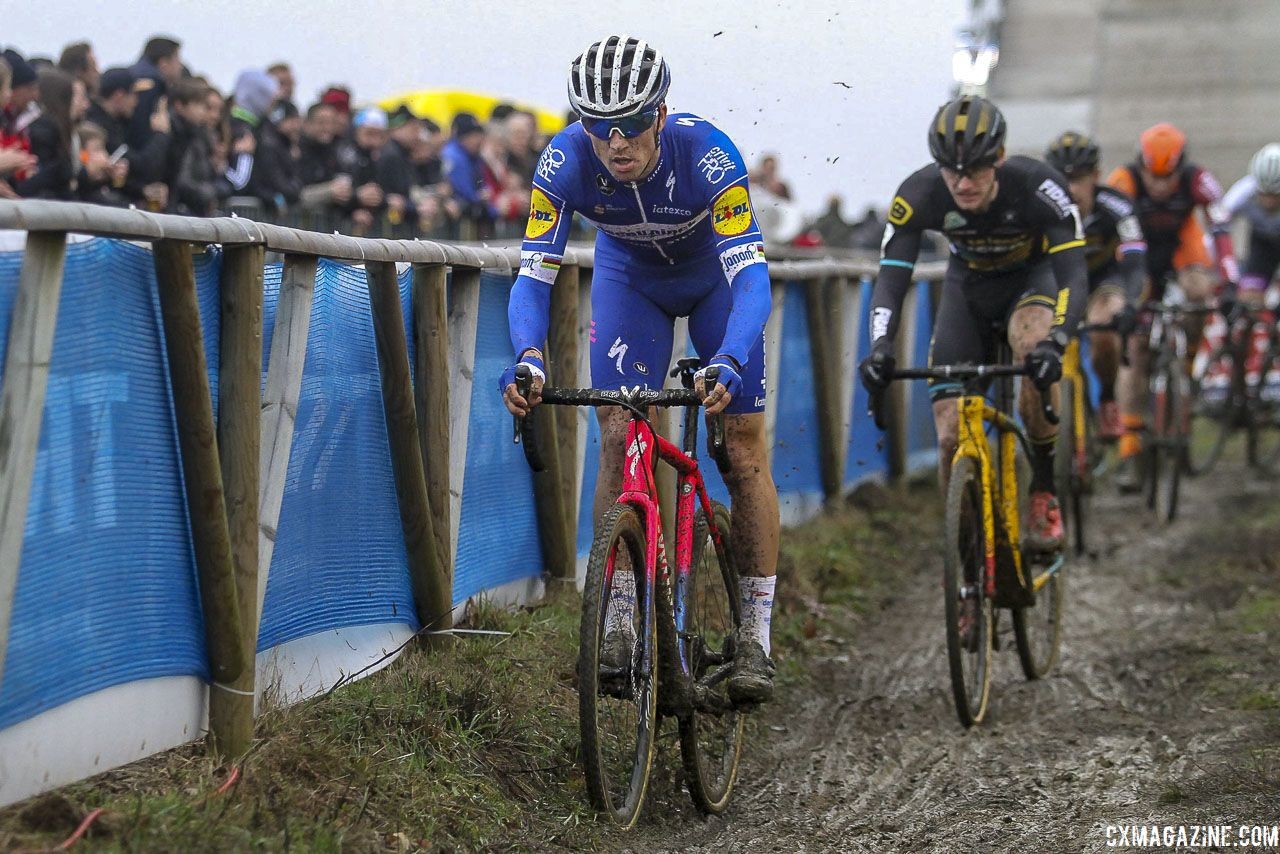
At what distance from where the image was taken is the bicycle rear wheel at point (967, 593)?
652cm

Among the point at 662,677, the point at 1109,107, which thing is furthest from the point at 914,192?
the point at 1109,107

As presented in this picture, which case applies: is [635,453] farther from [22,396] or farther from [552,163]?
[22,396]

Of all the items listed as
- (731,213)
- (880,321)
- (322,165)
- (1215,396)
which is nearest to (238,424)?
(731,213)

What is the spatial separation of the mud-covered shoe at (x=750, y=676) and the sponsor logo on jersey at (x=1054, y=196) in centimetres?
295

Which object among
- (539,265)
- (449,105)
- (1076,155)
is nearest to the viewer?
(539,265)

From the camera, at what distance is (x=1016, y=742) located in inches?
261

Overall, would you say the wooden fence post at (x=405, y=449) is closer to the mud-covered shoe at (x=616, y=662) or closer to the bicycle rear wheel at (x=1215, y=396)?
the mud-covered shoe at (x=616, y=662)

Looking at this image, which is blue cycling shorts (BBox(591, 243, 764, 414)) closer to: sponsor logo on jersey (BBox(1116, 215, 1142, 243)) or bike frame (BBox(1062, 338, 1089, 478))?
bike frame (BBox(1062, 338, 1089, 478))

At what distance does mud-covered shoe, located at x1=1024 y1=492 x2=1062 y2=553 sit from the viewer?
7828 mm

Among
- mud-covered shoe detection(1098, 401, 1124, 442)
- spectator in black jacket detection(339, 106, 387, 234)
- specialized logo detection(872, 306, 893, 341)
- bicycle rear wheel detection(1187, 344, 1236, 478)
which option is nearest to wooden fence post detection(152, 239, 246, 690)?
specialized logo detection(872, 306, 893, 341)

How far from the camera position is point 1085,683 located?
7.66 metres

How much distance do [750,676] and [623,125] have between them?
6.26ft

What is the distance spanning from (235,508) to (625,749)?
148cm

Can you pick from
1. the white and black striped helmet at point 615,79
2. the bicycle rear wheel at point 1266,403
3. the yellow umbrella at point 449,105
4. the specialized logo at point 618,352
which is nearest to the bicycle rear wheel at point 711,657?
the specialized logo at point 618,352
